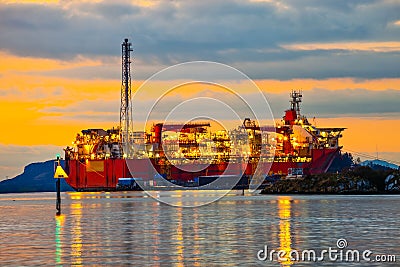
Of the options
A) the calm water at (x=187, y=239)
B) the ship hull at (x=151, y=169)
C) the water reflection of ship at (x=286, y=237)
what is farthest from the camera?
the ship hull at (x=151, y=169)

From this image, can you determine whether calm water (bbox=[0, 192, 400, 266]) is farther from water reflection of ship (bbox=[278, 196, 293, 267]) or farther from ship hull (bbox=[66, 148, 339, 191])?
ship hull (bbox=[66, 148, 339, 191])

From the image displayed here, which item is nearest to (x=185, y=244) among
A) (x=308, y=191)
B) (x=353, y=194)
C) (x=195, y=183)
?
(x=353, y=194)

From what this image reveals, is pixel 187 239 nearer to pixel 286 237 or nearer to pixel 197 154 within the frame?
pixel 286 237

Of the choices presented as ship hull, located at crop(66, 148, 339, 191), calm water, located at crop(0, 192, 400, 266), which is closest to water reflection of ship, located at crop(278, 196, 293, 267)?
calm water, located at crop(0, 192, 400, 266)

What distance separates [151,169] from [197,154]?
32.8 feet

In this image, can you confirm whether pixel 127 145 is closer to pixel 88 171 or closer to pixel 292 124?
pixel 88 171

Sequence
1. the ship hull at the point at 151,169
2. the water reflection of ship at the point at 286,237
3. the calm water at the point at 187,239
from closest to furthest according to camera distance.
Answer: the water reflection of ship at the point at 286,237 < the calm water at the point at 187,239 < the ship hull at the point at 151,169

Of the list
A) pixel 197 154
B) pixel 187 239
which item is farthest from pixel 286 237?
pixel 197 154

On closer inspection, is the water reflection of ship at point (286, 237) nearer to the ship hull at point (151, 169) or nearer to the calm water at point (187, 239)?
the calm water at point (187, 239)

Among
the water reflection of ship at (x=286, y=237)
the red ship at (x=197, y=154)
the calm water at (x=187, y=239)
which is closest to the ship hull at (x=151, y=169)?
the red ship at (x=197, y=154)

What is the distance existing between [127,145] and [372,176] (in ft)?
217

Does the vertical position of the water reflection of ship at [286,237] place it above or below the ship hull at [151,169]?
below

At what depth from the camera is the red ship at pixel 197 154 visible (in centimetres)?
16988

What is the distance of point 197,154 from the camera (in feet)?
557
